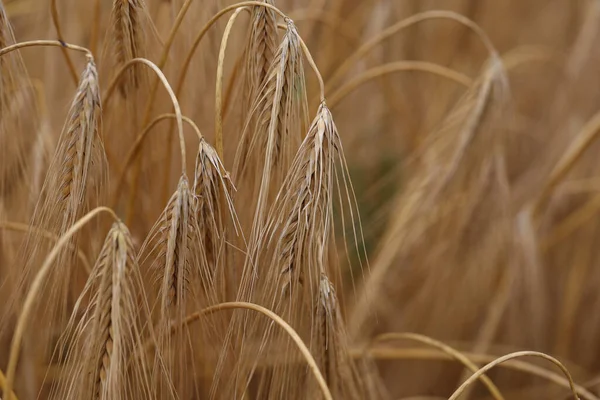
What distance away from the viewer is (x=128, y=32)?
640 mm

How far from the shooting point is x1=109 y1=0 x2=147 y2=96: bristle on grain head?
0.63 meters

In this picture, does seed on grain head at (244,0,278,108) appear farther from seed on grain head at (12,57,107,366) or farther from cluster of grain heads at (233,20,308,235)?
seed on grain head at (12,57,107,366)

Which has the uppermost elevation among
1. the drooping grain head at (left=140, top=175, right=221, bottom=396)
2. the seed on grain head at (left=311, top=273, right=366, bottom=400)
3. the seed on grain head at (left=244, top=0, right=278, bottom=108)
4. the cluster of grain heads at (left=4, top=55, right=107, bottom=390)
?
the seed on grain head at (left=244, top=0, right=278, bottom=108)

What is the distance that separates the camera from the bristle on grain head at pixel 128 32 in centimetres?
63

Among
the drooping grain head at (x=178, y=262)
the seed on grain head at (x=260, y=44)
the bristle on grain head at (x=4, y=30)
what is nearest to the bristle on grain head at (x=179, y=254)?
the drooping grain head at (x=178, y=262)

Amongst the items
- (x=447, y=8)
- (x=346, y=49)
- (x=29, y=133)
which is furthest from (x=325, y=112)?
(x=447, y=8)

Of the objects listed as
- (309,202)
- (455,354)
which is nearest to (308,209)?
(309,202)

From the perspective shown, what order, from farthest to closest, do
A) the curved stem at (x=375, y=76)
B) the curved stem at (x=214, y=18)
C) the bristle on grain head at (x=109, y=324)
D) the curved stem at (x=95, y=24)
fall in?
the curved stem at (x=375, y=76), the curved stem at (x=95, y=24), the curved stem at (x=214, y=18), the bristle on grain head at (x=109, y=324)

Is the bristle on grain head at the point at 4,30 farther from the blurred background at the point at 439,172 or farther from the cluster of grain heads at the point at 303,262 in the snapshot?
the cluster of grain heads at the point at 303,262

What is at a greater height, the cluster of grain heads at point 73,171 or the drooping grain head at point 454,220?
the cluster of grain heads at point 73,171

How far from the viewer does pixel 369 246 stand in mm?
1225

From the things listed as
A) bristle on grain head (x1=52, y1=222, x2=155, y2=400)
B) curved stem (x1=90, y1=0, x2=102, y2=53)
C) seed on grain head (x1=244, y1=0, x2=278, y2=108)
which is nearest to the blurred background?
curved stem (x1=90, y1=0, x2=102, y2=53)

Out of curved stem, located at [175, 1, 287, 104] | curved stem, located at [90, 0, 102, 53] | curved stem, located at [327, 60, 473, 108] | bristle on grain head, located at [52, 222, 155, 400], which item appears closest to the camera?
bristle on grain head, located at [52, 222, 155, 400]

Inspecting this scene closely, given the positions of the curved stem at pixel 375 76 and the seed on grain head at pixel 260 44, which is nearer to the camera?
the seed on grain head at pixel 260 44
